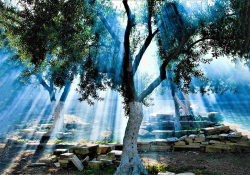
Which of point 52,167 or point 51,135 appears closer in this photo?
point 52,167

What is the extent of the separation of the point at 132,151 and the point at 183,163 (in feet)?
9.17

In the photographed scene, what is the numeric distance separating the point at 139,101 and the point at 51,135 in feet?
33.7

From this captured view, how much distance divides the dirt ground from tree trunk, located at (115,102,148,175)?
1.75 metres

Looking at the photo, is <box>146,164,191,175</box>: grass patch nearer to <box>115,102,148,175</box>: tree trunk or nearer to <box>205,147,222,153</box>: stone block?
<box>115,102,148,175</box>: tree trunk

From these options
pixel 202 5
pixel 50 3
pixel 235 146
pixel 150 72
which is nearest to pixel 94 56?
pixel 50 3

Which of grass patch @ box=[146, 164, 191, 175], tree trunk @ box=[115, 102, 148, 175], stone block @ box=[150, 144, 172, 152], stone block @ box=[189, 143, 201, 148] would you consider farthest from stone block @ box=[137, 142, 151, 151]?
tree trunk @ box=[115, 102, 148, 175]

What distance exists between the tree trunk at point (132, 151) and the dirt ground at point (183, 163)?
175 cm

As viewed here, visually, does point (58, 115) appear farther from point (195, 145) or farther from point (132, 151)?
point (195, 145)

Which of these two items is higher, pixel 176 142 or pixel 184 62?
pixel 184 62

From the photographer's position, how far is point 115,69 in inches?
337

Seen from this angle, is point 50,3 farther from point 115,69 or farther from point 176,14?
point 176,14

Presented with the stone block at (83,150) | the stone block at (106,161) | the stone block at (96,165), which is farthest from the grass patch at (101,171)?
the stone block at (83,150)

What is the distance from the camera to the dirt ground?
684cm

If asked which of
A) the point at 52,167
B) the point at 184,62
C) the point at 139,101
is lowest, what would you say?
the point at 52,167
